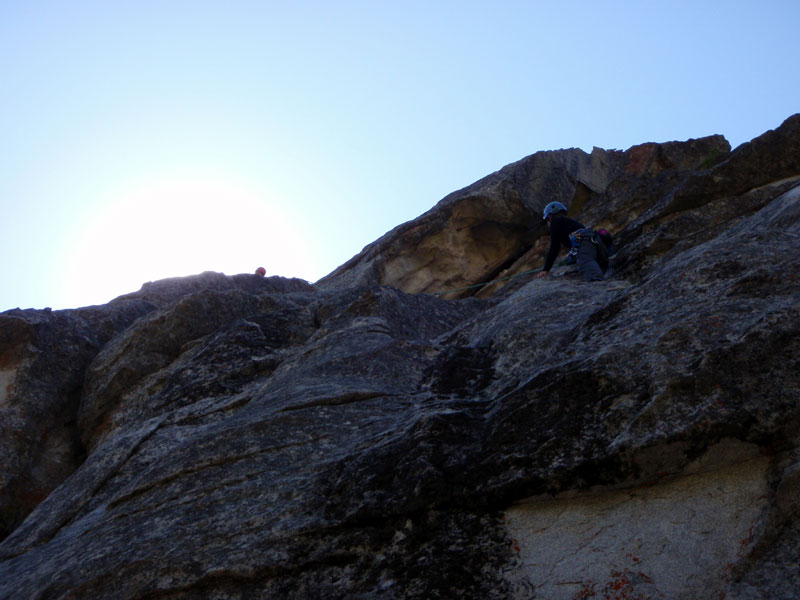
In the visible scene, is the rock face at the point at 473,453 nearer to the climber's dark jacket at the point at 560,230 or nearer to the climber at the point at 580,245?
the climber at the point at 580,245

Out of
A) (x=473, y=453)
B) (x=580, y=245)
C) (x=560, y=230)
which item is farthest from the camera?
(x=560, y=230)

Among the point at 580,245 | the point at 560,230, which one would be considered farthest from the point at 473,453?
the point at 560,230

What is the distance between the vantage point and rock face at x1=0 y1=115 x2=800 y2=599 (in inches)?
221

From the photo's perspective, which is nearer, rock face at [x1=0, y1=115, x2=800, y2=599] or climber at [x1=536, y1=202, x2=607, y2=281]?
rock face at [x1=0, y1=115, x2=800, y2=599]

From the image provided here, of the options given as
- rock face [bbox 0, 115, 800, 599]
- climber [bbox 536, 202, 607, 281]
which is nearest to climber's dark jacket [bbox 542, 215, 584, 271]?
climber [bbox 536, 202, 607, 281]

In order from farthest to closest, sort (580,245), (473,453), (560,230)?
(560,230) → (580,245) → (473,453)

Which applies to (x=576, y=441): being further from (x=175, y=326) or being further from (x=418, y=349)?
(x=175, y=326)

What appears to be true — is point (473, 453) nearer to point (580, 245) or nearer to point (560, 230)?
point (580, 245)

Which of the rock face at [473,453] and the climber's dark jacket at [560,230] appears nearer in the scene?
the rock face at [473,453]

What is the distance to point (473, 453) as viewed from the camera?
6734 millimetres

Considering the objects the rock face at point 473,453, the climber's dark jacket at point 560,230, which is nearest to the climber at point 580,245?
the climber's dark jacket at point 560,230

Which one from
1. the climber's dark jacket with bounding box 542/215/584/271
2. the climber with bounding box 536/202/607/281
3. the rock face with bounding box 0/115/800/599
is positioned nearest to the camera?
the rock face with bounding box 0/115/800/599

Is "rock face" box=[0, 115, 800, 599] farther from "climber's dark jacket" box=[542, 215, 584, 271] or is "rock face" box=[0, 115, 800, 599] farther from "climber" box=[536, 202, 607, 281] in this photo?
"climber's dark jacket" box=[542, 215, 584, 271]

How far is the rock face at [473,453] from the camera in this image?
5.61m
